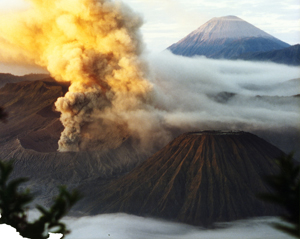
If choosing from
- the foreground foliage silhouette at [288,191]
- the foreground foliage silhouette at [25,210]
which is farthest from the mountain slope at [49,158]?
the foreground foliage silhouette at [288,191]

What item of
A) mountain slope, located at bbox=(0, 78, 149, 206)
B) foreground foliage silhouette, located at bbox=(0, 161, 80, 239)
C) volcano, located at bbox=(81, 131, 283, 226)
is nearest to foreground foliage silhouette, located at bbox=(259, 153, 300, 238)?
foreground foliage silhouette, located at bbox=(0, 161, 80, 239)

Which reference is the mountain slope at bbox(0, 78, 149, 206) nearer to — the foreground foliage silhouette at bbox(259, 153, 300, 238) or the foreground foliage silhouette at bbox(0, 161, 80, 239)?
the foreground foliage silhouette at bbox(0, 161, 80, 239)

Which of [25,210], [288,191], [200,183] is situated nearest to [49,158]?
[200,183]

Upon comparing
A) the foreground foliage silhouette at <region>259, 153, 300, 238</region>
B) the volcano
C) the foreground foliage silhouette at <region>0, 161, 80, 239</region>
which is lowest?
the volcano

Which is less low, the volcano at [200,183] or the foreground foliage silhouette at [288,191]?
the foreground foliage silhouette at [288,191]

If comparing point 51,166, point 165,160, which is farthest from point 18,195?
point 51,166

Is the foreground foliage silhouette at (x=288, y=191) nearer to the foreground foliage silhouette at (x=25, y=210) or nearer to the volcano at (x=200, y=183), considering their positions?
the foreground foliage silhouette at (x=25, y=210)
